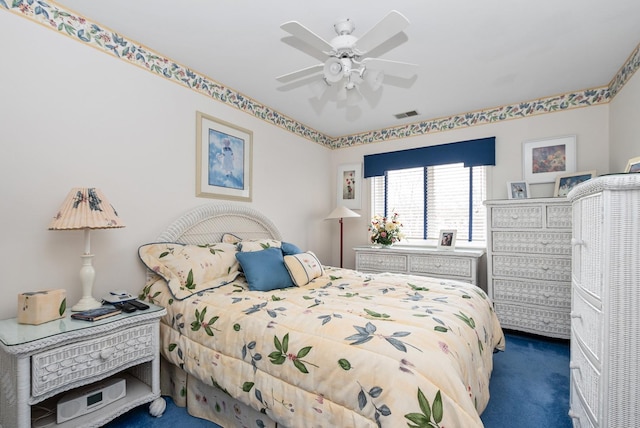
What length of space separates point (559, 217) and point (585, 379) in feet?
6.34

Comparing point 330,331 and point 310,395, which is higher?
point 330,331

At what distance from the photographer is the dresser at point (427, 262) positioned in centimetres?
329

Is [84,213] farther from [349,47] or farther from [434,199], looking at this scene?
[434,199]

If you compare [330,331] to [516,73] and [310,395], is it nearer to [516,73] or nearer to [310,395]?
[310,395]

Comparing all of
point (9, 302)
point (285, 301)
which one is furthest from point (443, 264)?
point (9, 302)

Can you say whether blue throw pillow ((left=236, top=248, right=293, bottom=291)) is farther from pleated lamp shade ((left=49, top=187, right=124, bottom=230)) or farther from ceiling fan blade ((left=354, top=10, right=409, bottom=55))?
ceiling fan blade ((left=354, top=10, right=409, bottom=55))

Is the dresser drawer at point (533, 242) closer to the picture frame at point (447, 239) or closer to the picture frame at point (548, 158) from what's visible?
the picture frame at point (447, 239)

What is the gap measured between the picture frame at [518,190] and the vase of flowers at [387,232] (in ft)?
4.32

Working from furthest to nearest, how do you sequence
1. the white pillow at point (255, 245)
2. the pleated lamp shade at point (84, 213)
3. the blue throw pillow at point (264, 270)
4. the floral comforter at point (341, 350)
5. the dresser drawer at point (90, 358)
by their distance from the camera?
the white pillow at point (255, 245)
the blue throw pillow at point (264, 270)
the pleated lamp shade at point (84, 213)
the dresser drawer at point (90, 358)
the floral comforter at point (341, 350)

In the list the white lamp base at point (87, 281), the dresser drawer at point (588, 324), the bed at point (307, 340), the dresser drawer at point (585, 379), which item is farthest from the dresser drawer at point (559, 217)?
the white lamp base at point (87, 281)

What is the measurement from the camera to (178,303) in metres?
1.92

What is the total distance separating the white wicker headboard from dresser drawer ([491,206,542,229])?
2455 mm

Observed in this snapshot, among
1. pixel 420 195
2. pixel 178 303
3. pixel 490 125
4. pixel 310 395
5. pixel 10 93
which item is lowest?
pixel 310 395

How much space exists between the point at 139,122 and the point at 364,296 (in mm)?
2151
